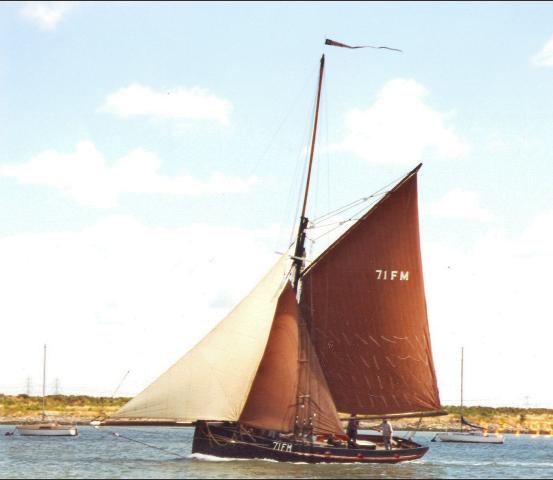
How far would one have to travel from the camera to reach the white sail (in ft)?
165

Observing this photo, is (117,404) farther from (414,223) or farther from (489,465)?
(414,223)

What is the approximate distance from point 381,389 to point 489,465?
1829 cm

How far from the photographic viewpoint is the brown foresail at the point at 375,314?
5575 cm

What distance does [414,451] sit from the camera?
58.7 m

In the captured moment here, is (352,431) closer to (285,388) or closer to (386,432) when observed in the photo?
(386,432)

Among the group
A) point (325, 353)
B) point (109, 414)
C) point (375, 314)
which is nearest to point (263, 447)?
point (325, 353)

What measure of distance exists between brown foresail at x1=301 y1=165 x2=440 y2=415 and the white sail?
3601mm

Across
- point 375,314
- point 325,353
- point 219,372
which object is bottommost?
point 219,372

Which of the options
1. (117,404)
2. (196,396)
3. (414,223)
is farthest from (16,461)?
(117,404)

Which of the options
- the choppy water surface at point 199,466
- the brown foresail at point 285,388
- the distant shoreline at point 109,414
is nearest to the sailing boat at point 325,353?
the brown foresail at point 285,388

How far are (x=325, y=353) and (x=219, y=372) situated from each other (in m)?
7.03

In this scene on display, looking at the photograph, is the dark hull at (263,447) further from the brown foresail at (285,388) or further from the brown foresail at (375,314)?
the brown foresail at (375,314)

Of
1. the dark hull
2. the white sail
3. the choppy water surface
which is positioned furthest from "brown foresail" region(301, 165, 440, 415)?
the choppy water surface

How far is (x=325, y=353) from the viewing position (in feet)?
183
